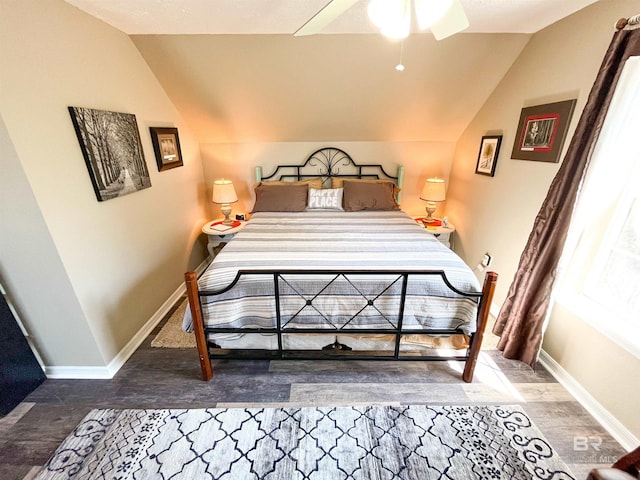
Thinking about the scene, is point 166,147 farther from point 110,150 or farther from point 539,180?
point 539,180

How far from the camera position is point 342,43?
7.52 ft

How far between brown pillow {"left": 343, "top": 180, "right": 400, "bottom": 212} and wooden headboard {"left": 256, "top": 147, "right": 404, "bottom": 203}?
1.21 feet

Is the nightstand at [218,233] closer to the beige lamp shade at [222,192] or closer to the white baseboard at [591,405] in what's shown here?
the beige lamp shade at [222,192]

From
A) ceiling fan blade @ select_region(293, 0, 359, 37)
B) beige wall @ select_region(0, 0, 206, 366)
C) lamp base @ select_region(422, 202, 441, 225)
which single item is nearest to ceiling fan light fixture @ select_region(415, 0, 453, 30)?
ceiling fan blade @ select_region(293, 0, 359, 37)

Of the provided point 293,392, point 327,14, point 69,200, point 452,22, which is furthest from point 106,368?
point 452,22

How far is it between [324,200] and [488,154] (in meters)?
1.68

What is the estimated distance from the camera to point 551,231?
5.74 ft

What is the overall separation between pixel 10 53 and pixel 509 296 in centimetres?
323

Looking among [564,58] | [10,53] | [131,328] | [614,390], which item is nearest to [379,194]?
[564,58]

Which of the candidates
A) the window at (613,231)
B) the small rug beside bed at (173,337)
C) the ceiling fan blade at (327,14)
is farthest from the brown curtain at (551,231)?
the small rug beside bed at (173,337)

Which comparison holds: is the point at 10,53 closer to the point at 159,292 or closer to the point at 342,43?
the point at 159,292

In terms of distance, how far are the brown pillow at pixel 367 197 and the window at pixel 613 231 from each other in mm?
1723

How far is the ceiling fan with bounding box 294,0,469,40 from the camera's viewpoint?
1.21m

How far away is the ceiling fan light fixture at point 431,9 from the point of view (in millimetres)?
1178
